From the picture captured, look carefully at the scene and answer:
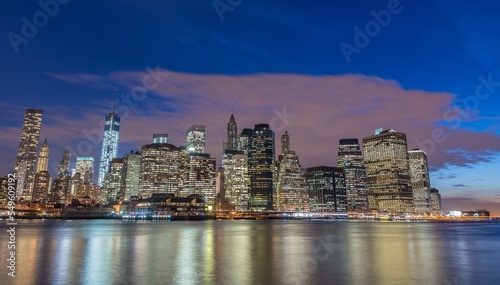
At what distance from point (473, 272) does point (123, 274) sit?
29844 millimetres

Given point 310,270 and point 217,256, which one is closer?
point 310,270

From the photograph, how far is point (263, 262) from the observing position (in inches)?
1425

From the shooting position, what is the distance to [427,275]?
29953 mm

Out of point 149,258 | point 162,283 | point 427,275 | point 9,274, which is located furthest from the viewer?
point 149,258

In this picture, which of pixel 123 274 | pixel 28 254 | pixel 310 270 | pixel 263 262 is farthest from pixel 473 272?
pixel 28 254

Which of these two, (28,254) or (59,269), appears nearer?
(59,269)

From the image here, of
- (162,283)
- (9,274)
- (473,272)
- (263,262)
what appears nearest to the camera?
(162,283)

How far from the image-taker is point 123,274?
2888cm

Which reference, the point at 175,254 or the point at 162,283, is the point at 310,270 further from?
the point at 175,254

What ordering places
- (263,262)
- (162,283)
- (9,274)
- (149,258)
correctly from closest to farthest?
(162,283)
(9,274)
(263,262)
(149,258)

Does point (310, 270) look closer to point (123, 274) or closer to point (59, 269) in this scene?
point (123, 274)

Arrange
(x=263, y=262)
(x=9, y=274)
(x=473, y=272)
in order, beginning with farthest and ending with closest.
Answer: (x=263, y=262) → (x=473, y=272) → (x=9, y=274)

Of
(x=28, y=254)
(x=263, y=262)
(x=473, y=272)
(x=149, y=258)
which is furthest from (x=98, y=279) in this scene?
(x=473, y=272)

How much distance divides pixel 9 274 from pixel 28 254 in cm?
1547
